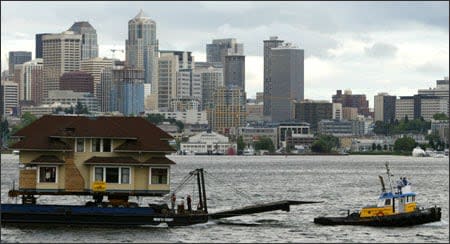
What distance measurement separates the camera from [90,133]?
3071 inches

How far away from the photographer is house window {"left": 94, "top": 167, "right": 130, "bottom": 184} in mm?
77438

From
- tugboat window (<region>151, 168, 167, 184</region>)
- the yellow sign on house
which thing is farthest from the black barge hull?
the yellow sign on house

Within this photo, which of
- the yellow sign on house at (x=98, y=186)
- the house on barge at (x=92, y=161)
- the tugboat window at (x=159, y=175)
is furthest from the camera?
the tugboat window at (x=159, y=175)

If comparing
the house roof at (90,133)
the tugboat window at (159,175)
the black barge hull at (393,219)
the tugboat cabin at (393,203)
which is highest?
A: the house roof at (90,133)

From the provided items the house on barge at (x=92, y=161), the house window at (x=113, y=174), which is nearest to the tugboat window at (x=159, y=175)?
the house on barge at (x=92, y=161)

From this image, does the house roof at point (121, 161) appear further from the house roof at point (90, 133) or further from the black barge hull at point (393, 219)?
the black barge hull at point (393, 219)

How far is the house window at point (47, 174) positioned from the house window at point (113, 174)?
2.21m

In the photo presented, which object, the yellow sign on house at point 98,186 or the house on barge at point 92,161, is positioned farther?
the house on barge at point 92,161

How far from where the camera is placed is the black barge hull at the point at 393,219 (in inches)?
3182

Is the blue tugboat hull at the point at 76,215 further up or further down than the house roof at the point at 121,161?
further down

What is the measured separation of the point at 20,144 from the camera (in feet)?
255

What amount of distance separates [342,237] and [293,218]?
14124 millimetres

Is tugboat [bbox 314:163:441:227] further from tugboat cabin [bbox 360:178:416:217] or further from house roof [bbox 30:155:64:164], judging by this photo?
house roof [bbox 30:155:64:164]

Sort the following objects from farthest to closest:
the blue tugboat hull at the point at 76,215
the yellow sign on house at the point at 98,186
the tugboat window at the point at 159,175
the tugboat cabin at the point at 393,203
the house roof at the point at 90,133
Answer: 1. the tugboat cabin at the point at 393,203
2. the tugboat window at the point at 159,175
3. the house roof at the point at 90,133
4. the yellow sign on house at the point at 98,186
5. the blue tugboat hull at the point at 76,215
